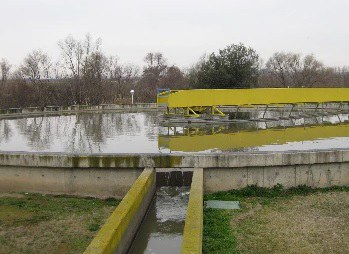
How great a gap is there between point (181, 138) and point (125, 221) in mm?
9472

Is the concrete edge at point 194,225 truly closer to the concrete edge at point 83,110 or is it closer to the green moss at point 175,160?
the green moss at point 175,160

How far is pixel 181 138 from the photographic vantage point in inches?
701

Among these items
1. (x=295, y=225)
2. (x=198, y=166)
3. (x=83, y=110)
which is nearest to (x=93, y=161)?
(x=198, y=166)

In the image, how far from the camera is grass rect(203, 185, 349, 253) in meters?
8.42

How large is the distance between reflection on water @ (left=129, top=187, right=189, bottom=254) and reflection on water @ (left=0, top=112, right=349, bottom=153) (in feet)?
7.44

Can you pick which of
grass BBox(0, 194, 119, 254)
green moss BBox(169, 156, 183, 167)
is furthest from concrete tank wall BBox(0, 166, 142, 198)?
green moss BBox(169, 156, 183, 167)

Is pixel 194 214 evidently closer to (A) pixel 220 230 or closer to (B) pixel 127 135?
(A) pixel 220 230

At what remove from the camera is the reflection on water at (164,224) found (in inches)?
357

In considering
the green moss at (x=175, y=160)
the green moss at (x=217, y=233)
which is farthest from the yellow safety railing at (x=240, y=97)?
the green moss at (x=217, y=233)

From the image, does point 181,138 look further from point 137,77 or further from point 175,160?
point 137,77

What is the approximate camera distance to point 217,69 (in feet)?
132

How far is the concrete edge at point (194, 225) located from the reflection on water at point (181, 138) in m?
4.40

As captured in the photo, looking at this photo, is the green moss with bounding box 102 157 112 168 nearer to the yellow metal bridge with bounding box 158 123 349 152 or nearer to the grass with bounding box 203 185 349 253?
the yellow metal bridge with bounding box 158 123 349 152

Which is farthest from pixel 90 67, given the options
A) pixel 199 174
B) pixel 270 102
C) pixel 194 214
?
pixel 194 214
